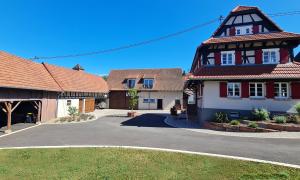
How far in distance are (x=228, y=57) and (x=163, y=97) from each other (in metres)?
18.9

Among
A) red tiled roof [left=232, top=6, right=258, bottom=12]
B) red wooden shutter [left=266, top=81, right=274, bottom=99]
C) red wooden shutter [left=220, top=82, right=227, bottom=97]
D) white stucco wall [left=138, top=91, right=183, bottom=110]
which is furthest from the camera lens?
white stucco wall [left=138, top=91, right=183, bottom=110]

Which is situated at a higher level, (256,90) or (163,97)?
(256,90)

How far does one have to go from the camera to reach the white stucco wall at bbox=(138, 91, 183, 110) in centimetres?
3756

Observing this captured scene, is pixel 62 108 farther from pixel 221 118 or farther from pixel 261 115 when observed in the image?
pixel 261 115

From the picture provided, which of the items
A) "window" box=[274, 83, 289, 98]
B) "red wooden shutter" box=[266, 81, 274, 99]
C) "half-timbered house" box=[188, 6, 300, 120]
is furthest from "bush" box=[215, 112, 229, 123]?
"window" box=[274, 83, 289, 98]

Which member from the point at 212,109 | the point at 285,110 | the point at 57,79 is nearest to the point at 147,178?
the point at 212,109

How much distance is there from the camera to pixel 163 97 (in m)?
37.9

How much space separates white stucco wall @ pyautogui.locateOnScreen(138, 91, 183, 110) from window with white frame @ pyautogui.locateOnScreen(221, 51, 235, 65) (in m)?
17.2

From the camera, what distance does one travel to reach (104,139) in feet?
42.5

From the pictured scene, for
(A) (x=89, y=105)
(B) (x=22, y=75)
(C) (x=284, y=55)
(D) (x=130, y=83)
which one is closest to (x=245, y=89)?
(C) (x=284, y=55)

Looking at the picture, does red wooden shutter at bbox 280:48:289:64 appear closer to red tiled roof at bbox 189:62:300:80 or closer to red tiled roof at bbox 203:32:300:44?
red tiled roof at bbox 189:62:300:80

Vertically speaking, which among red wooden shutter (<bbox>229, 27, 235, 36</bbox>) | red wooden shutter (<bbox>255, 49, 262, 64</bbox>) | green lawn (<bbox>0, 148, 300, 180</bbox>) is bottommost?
green lawn (<bbox>0, 148, 300, 180</bbox>)

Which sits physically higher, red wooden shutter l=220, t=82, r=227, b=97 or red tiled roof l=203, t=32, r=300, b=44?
red tiled roof l=203, t=32, r=300, b=44

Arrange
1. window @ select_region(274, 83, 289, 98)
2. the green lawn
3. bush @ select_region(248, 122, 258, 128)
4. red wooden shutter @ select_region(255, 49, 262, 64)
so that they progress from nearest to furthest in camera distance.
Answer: the green lawn → bush @ select_region(248, 122, 258, 128) → window @ select_region(274, 83, 289, 98) → red wooden shutter @ select_region(255, 49, 262, 64)
